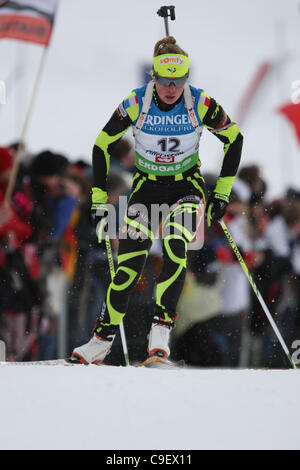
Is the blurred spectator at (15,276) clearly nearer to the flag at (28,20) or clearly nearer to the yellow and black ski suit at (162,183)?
the flag at (28,20)

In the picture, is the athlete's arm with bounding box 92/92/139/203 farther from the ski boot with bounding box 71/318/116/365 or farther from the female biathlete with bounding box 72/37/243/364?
the ski boot with bounding box 71/318/116/365

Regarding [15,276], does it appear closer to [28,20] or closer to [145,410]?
[28,20]

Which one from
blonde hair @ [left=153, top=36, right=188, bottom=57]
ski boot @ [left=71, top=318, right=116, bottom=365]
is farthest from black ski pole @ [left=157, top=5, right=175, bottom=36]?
ski boot @ [left=71, top=318, right=116, bottom=365]

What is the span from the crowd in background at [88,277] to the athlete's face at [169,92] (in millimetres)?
1547

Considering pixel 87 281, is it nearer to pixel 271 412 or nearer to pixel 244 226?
pixel 244 226

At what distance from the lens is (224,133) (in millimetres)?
5121

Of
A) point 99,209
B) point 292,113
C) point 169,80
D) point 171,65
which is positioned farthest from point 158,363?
point 292,113

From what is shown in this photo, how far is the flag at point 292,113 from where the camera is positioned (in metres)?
8.36

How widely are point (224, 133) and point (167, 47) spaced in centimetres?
73

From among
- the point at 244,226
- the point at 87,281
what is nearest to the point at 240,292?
the point at 244,226

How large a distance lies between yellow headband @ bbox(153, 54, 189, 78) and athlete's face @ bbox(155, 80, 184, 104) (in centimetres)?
8

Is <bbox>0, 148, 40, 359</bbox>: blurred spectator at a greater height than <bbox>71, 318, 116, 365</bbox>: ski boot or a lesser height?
greater

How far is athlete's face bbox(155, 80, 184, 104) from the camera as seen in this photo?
4805mm

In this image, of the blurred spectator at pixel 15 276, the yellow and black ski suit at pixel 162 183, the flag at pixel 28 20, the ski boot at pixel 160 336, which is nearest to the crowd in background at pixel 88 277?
the blurred spectator at pixel 15 276
